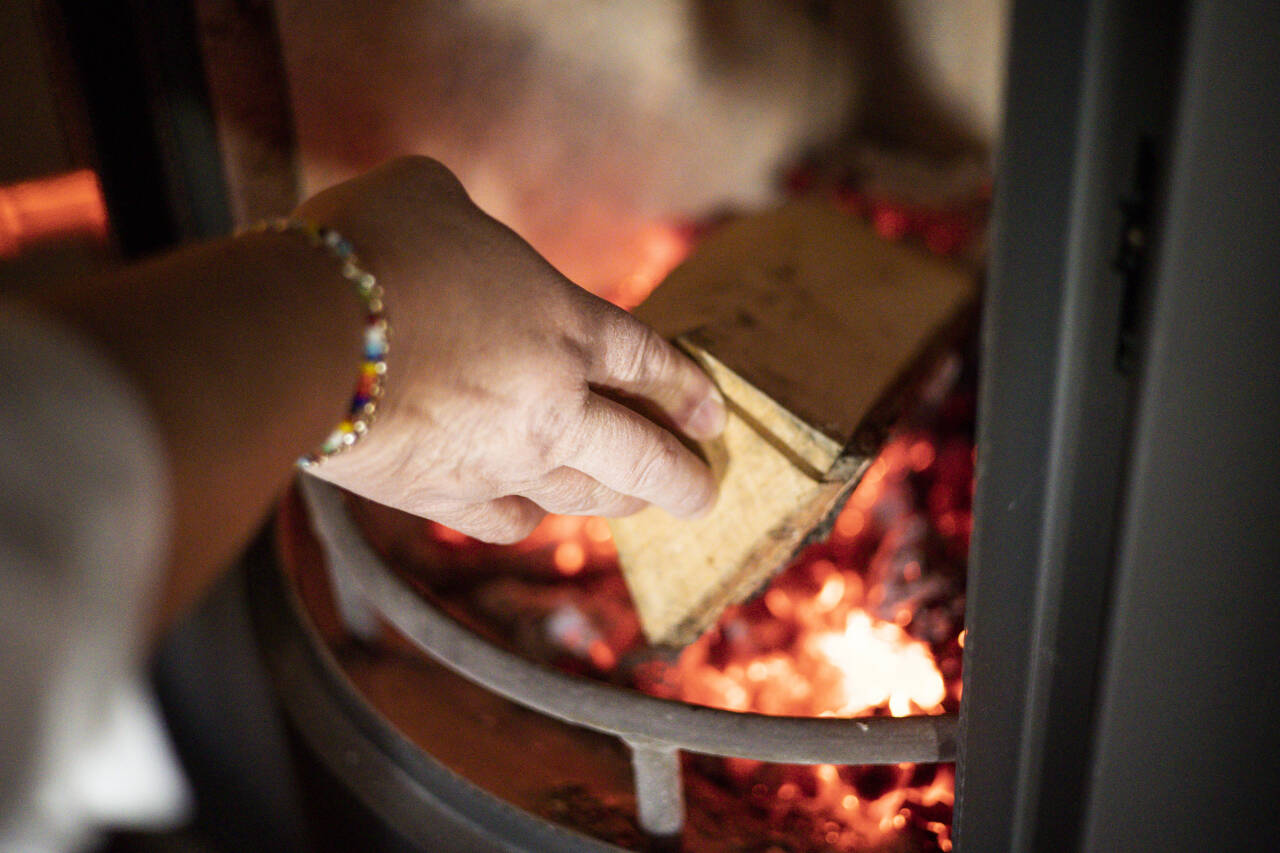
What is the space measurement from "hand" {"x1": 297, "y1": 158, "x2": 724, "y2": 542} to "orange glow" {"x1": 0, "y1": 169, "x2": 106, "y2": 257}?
71cm

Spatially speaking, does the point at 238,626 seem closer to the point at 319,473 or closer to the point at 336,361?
the point at 319,473

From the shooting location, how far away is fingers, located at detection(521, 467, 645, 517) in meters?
0.70

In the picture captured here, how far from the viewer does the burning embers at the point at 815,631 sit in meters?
0.91

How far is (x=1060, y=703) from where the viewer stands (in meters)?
0.49

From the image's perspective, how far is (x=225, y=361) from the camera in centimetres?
45

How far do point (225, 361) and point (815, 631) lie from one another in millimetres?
828

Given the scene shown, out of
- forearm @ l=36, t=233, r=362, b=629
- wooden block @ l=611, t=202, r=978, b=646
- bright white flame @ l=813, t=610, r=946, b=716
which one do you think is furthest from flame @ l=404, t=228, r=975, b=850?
forearm @ l=36, t=233, r=362, b=629

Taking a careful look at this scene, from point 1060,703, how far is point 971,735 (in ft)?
0.24

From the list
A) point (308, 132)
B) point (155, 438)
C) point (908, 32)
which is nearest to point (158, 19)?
point (308, 132)

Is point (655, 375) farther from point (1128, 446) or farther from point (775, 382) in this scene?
point (1128, 446)

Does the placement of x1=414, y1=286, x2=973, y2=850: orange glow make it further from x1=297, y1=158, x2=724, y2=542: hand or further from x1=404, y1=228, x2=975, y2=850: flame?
x1=297, y1=158, x2=724, y2=542: hand

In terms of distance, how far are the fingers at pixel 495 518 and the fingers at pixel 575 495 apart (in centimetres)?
2

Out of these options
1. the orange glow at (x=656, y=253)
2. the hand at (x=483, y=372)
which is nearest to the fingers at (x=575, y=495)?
the hand at (x=483, y=372)

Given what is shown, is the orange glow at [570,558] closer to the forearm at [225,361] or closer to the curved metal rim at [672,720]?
the curved metal rim at [672,720]
